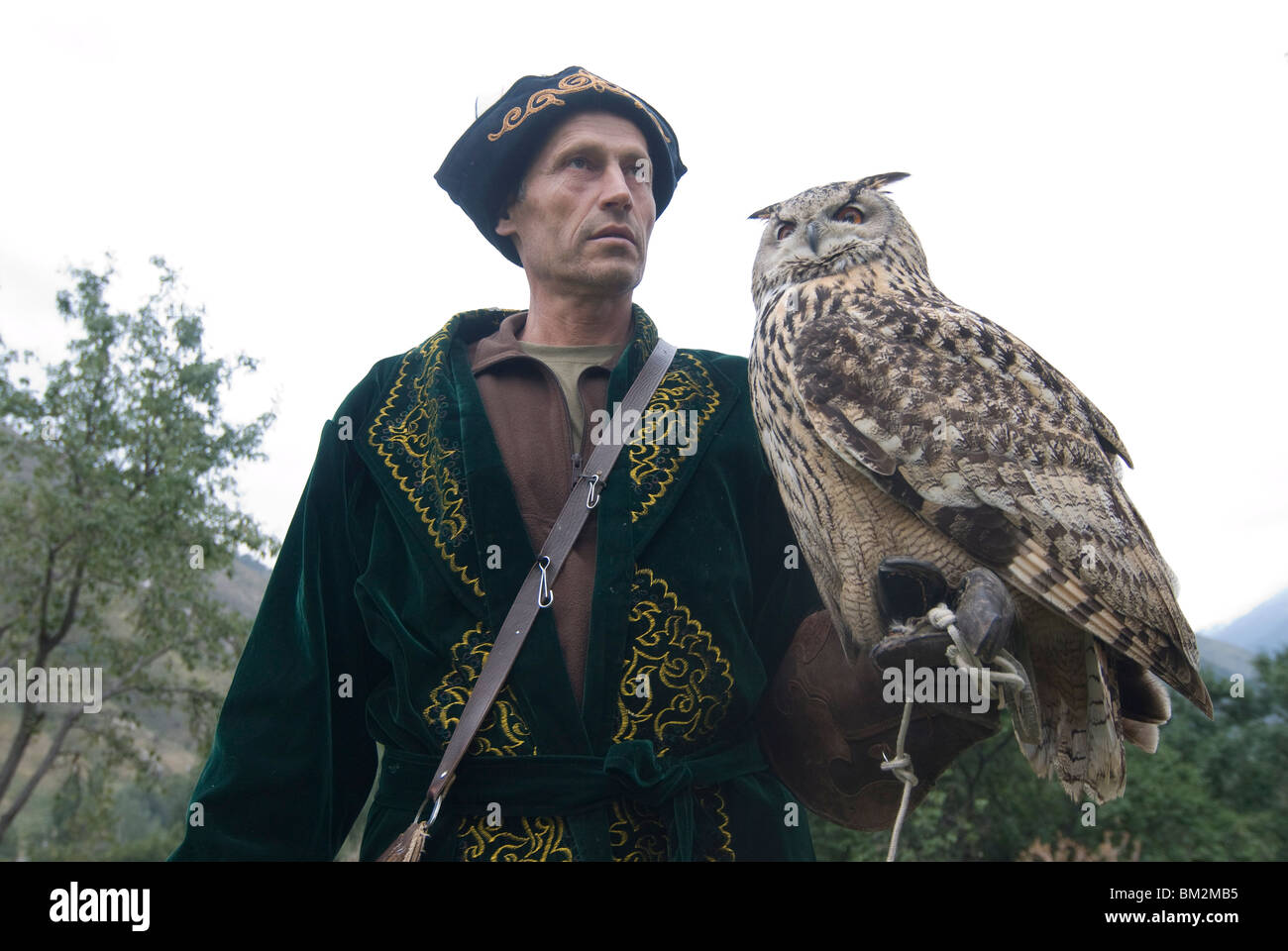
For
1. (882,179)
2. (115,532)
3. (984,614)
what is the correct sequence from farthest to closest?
(115,532) → (882,179) → (984,614)

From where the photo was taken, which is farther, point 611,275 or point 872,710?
point 611,275

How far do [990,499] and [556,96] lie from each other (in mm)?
1394

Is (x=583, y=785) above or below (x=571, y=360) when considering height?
below

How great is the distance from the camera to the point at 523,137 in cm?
235

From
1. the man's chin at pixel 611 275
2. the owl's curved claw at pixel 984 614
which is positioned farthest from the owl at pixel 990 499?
the man's chin at pixel 611 275

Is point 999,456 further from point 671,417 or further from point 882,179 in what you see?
point 882,179

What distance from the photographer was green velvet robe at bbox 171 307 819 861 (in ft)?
6.66

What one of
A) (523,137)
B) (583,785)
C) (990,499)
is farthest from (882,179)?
(583,785)

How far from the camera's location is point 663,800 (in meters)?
2.02

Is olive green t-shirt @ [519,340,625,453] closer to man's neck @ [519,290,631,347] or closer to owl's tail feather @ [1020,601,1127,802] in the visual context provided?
man's neck @ [519,290,631,347]
